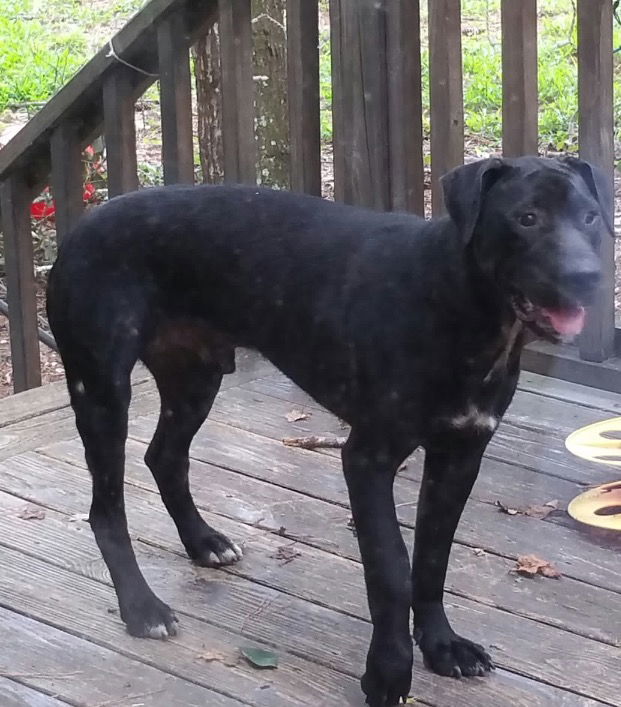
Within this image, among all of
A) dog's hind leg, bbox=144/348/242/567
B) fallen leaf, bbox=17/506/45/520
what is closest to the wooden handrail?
dog's hind leg, bbox=144/348/242/567

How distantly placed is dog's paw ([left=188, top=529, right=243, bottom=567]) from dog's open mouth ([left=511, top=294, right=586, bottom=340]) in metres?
1.15

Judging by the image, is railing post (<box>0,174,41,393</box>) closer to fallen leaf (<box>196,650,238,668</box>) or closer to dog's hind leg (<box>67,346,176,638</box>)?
dog's hind leg (<box>67,346,176,638</box>)

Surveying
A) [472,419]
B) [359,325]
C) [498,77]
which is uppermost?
[498,77]

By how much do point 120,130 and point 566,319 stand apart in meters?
2.63

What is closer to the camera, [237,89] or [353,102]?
[353,102]

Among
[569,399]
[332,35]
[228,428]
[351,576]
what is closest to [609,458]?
[569,399]

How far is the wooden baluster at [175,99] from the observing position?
175 inches

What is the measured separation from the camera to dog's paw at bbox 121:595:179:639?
114 inches

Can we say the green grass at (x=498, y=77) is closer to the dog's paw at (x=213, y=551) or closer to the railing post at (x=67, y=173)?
the railing post at (x=67, y=173)

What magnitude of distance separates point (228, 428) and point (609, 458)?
126 cm

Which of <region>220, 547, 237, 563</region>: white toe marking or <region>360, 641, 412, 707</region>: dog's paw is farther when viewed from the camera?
<region>220, 547, 237, 563</region>: white toe marking

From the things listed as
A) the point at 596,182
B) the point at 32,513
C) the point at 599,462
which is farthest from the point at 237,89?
the point at 596,182

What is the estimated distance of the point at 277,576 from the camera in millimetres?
3215

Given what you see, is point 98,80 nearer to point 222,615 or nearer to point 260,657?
point 222,615
